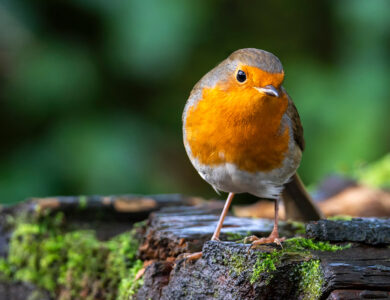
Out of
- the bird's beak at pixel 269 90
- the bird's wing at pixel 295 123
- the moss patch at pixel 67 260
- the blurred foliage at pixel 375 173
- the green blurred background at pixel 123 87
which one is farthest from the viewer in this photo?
the green blurred background at pixel 123 87

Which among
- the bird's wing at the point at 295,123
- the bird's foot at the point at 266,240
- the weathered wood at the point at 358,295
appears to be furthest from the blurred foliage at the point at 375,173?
the weathered wood at the point at 358,295

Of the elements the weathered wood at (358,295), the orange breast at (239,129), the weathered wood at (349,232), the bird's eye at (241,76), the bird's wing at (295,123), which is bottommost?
the weathered wood at (358,295)

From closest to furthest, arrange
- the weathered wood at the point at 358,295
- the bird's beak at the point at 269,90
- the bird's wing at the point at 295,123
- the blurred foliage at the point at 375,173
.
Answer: the weathered wood at the point at 358,295, the bird's beak at the point at 269,90, the bird's wing at the point at 295,123, the blurred foliage at the point at 375,173

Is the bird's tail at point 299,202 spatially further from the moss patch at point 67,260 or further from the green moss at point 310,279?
the green moss at point 310,279

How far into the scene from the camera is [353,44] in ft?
16.6

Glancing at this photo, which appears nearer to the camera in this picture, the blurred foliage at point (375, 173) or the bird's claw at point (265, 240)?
the bird's claw at point (265, 240)

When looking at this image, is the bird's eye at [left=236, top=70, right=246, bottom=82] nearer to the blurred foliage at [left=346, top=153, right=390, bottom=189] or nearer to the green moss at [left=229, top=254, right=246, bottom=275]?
the green moss at [left=229, top=254, right=246, bottom=275]

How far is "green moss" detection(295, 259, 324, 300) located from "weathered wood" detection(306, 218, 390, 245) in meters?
0.22

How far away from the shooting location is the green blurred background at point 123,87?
4855 millimetres

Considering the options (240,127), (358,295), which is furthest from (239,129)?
(358,295)

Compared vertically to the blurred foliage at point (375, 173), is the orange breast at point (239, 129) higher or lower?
lower

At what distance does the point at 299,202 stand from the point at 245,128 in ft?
2.78

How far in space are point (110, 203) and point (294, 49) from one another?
2.72 m

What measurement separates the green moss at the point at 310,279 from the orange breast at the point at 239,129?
501 millimetres
